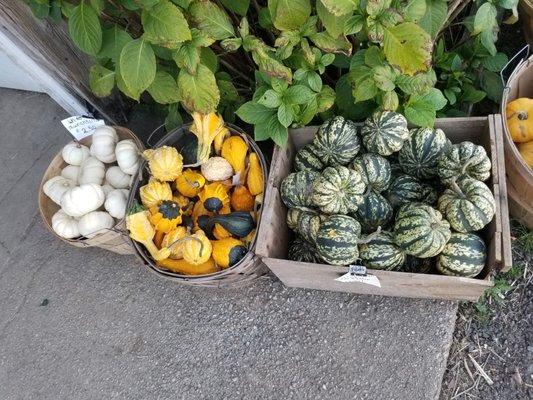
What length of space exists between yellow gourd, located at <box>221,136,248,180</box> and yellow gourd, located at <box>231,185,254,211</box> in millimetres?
75

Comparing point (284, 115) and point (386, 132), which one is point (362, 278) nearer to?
point (386, 132)

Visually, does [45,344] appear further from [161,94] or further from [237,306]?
[161,94]

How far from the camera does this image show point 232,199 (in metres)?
2.33

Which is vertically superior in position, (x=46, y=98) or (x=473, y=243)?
(x=46, y=98)

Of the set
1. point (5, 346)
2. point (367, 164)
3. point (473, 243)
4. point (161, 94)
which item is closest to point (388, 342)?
point (473, 243)

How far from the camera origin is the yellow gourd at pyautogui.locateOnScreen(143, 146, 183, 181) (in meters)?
2.21

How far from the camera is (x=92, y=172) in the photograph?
2.46m

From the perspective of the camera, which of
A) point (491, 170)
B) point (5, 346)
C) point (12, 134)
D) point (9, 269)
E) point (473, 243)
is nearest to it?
point (473, 243)

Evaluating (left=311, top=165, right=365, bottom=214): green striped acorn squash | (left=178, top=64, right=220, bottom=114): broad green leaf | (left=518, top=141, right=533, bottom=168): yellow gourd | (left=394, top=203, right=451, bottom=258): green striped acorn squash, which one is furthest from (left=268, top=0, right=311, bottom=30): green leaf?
(left=518, top=141, right=533, bottom=168): yellow gourd

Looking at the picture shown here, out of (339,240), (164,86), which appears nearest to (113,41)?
(164,86)

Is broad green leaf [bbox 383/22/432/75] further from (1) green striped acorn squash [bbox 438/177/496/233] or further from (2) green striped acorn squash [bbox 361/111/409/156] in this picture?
(1) green striped acorn squash [bbox 438/177/496/233]

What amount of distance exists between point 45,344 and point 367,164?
6.04 ft

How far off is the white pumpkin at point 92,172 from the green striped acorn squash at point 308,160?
961 mm

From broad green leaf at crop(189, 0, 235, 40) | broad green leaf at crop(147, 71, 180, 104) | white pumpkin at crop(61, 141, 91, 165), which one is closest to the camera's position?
broad green leaf at crop(189, 0, 235, 40)
